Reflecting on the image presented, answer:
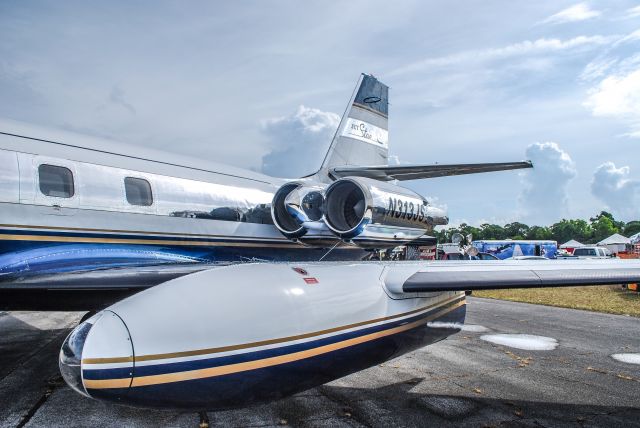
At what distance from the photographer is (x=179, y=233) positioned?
6.43 meters

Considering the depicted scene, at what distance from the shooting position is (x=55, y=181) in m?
5.46

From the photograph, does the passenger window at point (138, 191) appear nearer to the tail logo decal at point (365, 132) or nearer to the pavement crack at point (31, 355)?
the pavement crack at point (31, 355)

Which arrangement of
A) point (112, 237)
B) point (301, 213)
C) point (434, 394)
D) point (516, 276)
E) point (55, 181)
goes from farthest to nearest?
point (301, 213) < point (112, 237) < point (55, 181) < point (434, 394) < point (516, 276)

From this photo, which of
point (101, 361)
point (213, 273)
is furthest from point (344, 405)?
point (101, 361)

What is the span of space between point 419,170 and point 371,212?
3.00m

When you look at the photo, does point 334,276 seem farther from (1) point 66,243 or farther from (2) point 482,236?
(2) point 482,236

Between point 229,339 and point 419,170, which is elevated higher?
point 419,170

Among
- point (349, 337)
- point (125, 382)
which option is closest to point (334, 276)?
point (349, 337)

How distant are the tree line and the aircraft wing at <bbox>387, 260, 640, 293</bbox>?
88.4 metres

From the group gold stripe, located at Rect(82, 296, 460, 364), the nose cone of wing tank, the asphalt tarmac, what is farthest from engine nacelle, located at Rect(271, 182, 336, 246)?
the nose cone of wing tank

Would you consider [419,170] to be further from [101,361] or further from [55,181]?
[101,361]

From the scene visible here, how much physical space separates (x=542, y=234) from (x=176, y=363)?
355 feet

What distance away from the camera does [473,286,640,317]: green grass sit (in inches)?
485

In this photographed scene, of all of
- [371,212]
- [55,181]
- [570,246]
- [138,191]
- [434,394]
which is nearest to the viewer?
[434,394]
